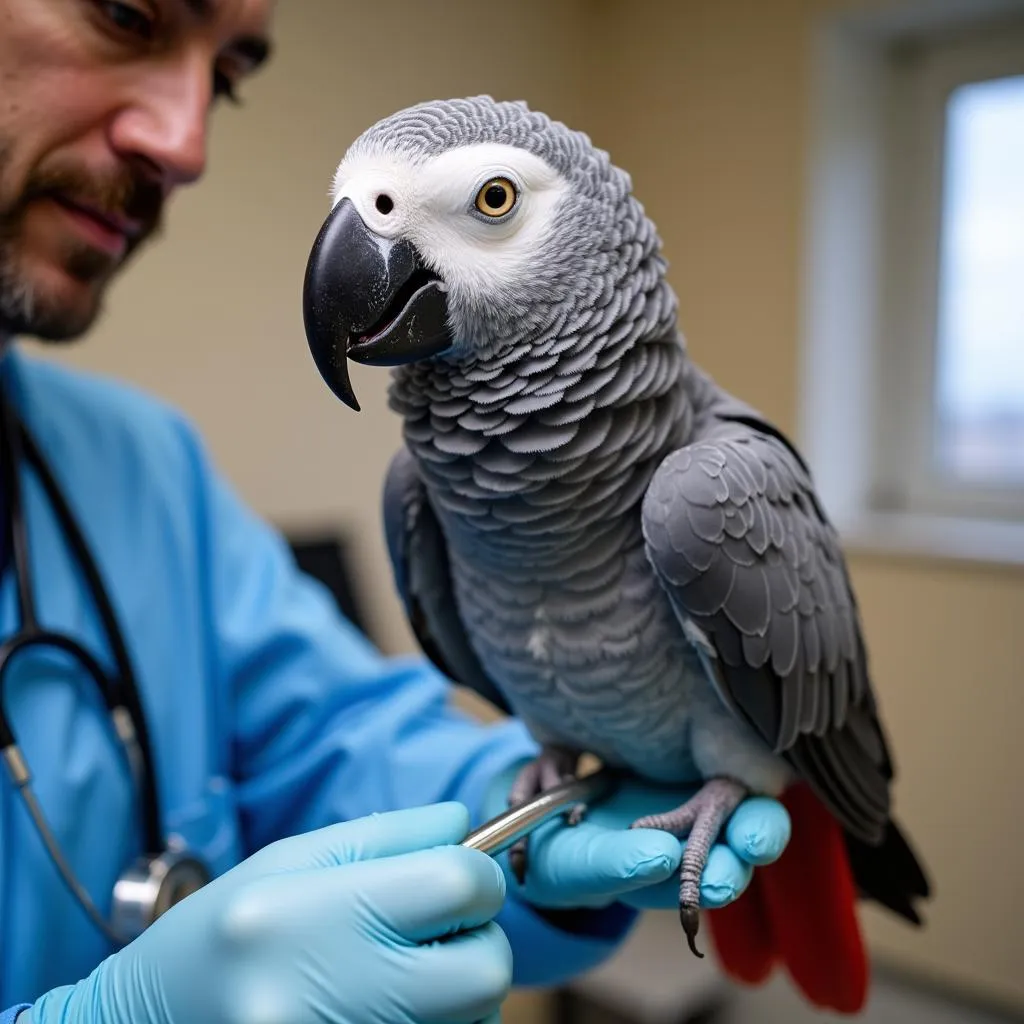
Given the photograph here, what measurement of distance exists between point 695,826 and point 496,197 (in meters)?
0.32

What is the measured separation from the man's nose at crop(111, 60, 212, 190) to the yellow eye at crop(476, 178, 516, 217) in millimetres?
275

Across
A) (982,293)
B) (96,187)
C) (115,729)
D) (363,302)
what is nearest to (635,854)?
(363,302)

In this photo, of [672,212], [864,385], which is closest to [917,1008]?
[864,385]

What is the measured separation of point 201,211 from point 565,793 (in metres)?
0.79

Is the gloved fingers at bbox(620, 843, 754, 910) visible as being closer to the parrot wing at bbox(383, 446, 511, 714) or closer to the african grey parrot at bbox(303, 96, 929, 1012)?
the african grey parrot at bbox(303, 96, 929, 1012)

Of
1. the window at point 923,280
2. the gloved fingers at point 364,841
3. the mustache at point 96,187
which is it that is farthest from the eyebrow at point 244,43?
the window at point 923,280

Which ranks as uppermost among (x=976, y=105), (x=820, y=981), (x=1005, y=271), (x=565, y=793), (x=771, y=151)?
(x=976, y=105)

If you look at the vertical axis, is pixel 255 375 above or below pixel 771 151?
below

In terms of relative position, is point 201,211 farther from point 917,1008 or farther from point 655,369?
point 917,1008

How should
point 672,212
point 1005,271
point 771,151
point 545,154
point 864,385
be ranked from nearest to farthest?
point 545,154, point 672,212, point 771,151, point 864,385, point 1005,271

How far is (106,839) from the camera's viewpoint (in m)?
0.64

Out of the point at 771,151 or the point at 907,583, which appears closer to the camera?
the point at 771,151

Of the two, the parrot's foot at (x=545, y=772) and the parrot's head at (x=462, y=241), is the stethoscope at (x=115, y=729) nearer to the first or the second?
the parrot's foot at (x=545, y=772)

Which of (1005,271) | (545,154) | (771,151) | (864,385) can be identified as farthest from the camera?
(1005,271)
